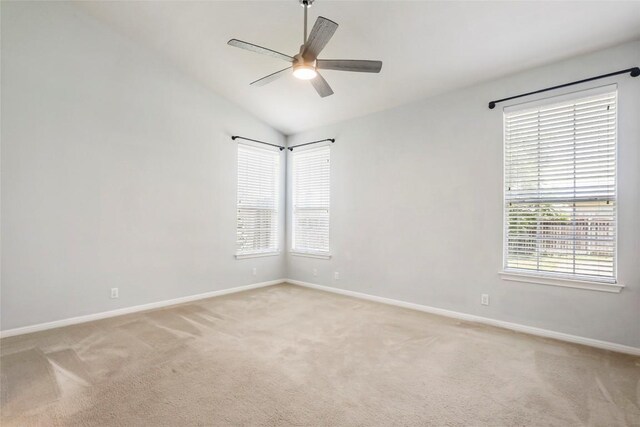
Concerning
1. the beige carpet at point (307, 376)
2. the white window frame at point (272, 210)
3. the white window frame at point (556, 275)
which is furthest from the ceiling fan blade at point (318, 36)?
the white window frame at point (272, 210)

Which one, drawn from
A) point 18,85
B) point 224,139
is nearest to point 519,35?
point 224,139

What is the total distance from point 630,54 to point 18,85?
232 inches

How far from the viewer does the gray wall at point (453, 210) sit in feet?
9.60

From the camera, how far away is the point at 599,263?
10.0 ft

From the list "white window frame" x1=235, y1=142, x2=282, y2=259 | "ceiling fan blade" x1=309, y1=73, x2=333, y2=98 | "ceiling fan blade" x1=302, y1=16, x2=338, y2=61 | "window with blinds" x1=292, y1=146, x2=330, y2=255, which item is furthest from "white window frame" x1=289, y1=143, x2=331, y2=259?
"ceiling fan blade" x1=302, y1=16, x2=338, y2=61

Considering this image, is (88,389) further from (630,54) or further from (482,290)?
(630,54)

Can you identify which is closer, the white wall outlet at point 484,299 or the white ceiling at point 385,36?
the white ceiling at point 385,36

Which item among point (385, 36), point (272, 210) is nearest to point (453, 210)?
point (385, 36)

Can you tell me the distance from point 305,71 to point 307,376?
2.45 metres

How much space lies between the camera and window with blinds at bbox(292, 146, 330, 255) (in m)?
5.43

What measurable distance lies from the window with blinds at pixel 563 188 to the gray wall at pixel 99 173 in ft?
12.9

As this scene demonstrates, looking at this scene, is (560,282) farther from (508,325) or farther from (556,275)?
(508,325)

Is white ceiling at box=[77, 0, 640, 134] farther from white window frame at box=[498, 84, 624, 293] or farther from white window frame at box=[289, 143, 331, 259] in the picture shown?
white window frame at box=[289, 143, 331, 259]

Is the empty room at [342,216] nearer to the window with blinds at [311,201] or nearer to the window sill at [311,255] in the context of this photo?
the window sill at [311,255]
